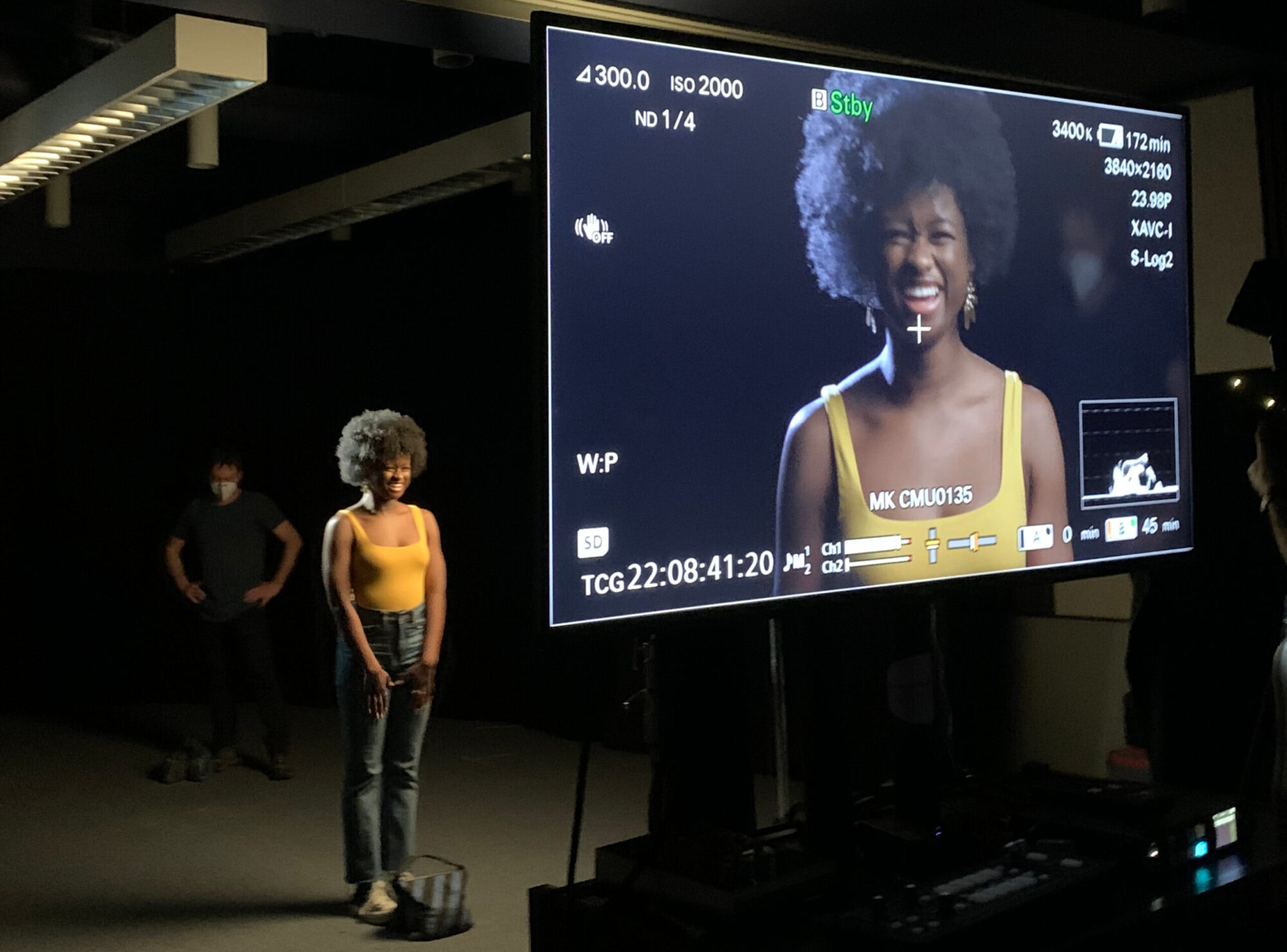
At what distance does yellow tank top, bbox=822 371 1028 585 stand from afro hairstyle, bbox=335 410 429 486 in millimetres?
2347

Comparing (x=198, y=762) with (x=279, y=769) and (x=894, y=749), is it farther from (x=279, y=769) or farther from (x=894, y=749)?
(x=894, y=749)

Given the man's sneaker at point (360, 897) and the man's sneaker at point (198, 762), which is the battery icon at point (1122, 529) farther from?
the man's sneaker at point (198, 762)

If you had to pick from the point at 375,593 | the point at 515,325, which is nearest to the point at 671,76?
the point at 375,593

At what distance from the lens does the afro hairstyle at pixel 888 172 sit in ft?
6.23

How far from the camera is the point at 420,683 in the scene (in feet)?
13.3

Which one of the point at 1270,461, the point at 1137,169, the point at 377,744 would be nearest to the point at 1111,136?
the point at 1137,169

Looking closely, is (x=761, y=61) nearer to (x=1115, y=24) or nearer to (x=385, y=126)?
(x=1115, y=24)

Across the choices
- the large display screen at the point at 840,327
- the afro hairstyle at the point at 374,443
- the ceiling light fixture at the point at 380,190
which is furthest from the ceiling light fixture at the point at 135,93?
the large display screen at the point at 840,327

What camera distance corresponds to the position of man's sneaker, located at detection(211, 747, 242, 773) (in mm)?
6320

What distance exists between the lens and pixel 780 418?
185cm

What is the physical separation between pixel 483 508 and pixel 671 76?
550cm

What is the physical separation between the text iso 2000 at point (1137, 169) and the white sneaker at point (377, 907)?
2.92m

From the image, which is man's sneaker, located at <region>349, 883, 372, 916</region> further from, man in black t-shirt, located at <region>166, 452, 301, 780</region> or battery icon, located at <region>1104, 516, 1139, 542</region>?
battery icon, located at <region>1104, 516, 1139, 542</region>

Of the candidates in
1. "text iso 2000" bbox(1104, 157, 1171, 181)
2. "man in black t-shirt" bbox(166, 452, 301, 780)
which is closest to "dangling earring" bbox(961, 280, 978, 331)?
"text iso 2000" bbox(1104, 157, 1171, 181)
